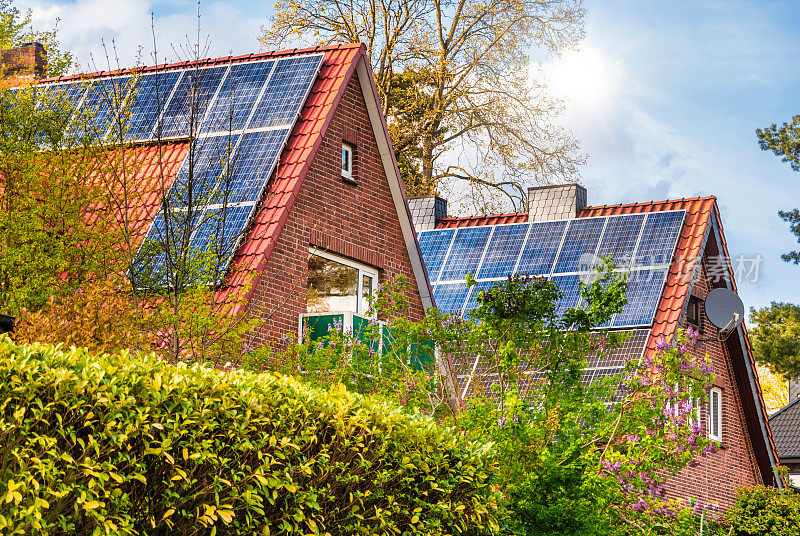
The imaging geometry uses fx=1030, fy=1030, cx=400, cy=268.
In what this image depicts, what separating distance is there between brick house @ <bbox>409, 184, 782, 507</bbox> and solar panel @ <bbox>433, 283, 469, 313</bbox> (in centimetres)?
3

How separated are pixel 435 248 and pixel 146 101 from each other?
1033 cm

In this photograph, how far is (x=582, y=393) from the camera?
1092 cm

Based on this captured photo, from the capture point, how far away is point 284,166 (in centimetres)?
1573

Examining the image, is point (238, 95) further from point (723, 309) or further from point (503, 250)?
point (723, 309)

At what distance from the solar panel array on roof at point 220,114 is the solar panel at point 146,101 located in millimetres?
16

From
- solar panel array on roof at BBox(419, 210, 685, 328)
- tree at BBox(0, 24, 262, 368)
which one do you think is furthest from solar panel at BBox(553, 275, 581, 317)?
tree at BBox(0, 24, 262, 368)

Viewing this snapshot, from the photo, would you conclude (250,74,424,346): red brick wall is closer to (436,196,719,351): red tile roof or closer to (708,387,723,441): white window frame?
(436,196,719,351): red tile roof

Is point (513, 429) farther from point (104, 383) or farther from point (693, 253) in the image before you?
point (693, 253)

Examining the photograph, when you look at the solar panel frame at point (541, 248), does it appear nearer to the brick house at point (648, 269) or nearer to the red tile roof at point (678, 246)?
the brick house at point (648, 269)

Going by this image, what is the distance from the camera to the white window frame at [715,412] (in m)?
24.4

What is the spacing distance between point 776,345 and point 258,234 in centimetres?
3218

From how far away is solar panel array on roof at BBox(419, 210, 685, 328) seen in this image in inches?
864

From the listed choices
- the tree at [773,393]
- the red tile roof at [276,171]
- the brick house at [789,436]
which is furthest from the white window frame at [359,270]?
the tree at [773,393]

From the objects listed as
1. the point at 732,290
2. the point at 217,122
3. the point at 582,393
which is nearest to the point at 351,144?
the point at 217,122
